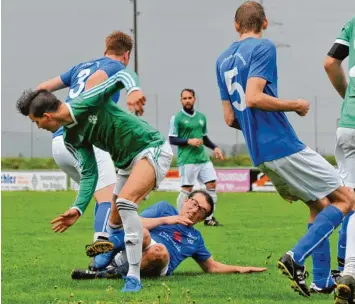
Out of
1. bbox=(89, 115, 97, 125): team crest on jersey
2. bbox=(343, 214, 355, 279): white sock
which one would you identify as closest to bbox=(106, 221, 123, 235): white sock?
bbox=(89, 115, 97, 125): team crest on jersey

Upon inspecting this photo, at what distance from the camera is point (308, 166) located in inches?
310

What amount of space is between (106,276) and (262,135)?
2497 millimetres

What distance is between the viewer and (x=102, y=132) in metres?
8.57

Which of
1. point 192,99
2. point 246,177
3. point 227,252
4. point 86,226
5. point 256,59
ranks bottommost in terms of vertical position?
point 246,177

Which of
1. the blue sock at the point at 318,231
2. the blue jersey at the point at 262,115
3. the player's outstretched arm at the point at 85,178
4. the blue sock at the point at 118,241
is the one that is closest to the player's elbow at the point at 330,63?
the blue jersey at the point at 262,115

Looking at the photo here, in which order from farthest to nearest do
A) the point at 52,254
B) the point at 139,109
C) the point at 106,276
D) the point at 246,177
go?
the point at 246,177 → the point at 52,254 → the point at 106,276 → the point at 139,109

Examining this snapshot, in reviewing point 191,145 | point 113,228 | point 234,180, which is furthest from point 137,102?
point 234,180

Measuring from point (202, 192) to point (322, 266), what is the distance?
196 cm

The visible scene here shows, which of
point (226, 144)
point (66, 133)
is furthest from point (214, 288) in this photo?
point (226, 144)

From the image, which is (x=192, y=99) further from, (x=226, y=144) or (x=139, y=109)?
(x=226, y=144)

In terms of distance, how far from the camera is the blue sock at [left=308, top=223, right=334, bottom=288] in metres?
8.09

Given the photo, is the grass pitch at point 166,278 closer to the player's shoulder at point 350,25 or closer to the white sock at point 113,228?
the white sock at point 113,228

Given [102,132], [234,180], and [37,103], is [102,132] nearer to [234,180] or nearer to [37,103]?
[37,103]

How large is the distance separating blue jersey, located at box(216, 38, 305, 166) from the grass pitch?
1.24 meters
